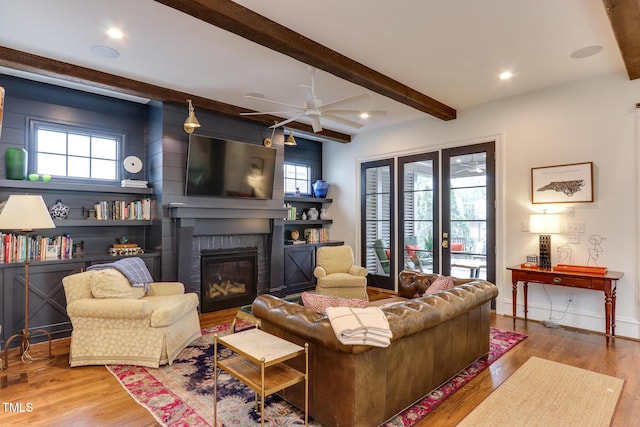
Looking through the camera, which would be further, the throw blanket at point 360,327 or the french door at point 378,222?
the french door at point 378,222

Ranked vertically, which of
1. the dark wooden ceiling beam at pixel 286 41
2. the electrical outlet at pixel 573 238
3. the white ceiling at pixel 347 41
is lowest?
the electrical outlet at pixel 573 238

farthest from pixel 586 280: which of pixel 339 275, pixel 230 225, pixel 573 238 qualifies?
pixel 230 225

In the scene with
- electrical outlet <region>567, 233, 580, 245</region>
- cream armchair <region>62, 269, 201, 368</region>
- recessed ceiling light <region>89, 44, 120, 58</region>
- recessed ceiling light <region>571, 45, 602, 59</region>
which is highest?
recessed ceiling light <region>571, 45, 602, 59</region>

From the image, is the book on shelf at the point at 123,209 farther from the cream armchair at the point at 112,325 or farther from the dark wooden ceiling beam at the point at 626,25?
the dark wooden ceiling beam at the point at 626,25

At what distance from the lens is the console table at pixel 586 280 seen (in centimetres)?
368

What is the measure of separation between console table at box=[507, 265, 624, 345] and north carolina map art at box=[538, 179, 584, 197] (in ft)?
3.13

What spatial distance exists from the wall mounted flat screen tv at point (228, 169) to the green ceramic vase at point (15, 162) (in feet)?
5.61

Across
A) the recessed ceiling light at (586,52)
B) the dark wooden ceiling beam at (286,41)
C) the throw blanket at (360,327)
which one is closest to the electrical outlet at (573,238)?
the recessed ceiling light at (586,52)

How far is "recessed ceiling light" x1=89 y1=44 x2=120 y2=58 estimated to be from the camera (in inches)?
130

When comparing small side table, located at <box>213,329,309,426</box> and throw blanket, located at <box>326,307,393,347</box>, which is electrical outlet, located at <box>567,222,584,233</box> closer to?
throw blanket, located at <box>326,307,393,347</box>

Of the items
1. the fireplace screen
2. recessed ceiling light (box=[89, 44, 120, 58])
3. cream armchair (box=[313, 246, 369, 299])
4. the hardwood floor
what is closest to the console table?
the hardwood floor

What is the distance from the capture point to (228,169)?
5.08 metres

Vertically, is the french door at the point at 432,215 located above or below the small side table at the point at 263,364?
above

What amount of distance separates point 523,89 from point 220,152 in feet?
13.3
